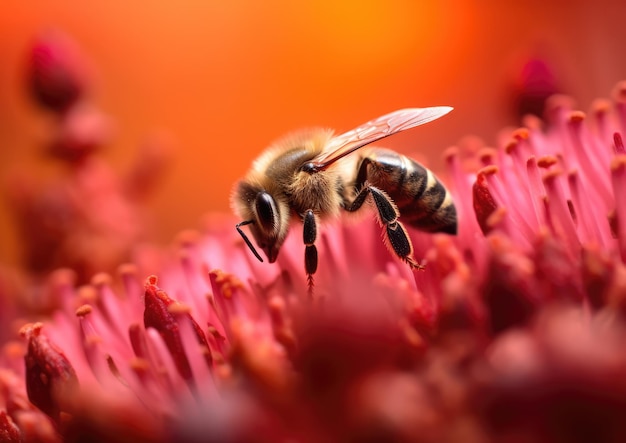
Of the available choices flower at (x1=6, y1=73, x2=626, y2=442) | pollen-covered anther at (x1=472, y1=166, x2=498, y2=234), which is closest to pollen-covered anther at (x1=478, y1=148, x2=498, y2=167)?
flower at (x1=6, y1=73, x2=626, y2=442)

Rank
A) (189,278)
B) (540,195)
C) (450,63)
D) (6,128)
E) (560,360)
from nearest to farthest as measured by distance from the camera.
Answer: (560,360) → (540,195) → (189,278) → (6,128) → (450,63)

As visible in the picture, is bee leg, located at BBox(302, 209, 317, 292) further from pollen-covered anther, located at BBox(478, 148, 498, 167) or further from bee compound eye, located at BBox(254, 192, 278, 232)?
pollen-covered anther, located at BBox(478, 148, 498, 167)

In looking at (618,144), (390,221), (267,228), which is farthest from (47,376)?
(618,144)

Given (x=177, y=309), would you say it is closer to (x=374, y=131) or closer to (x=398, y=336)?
(x=398, y=336)

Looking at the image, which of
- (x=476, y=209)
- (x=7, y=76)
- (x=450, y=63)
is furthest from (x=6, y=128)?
(x=476, y=209)

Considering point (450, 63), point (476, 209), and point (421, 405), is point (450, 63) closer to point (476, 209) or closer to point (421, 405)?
point (476, 209)

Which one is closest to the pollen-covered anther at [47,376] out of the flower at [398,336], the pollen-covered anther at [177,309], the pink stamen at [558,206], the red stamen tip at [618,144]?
the flower at [398,336]

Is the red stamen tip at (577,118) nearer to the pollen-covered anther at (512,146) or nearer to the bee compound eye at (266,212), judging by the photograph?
the pollen-covered anther at (512,146)
